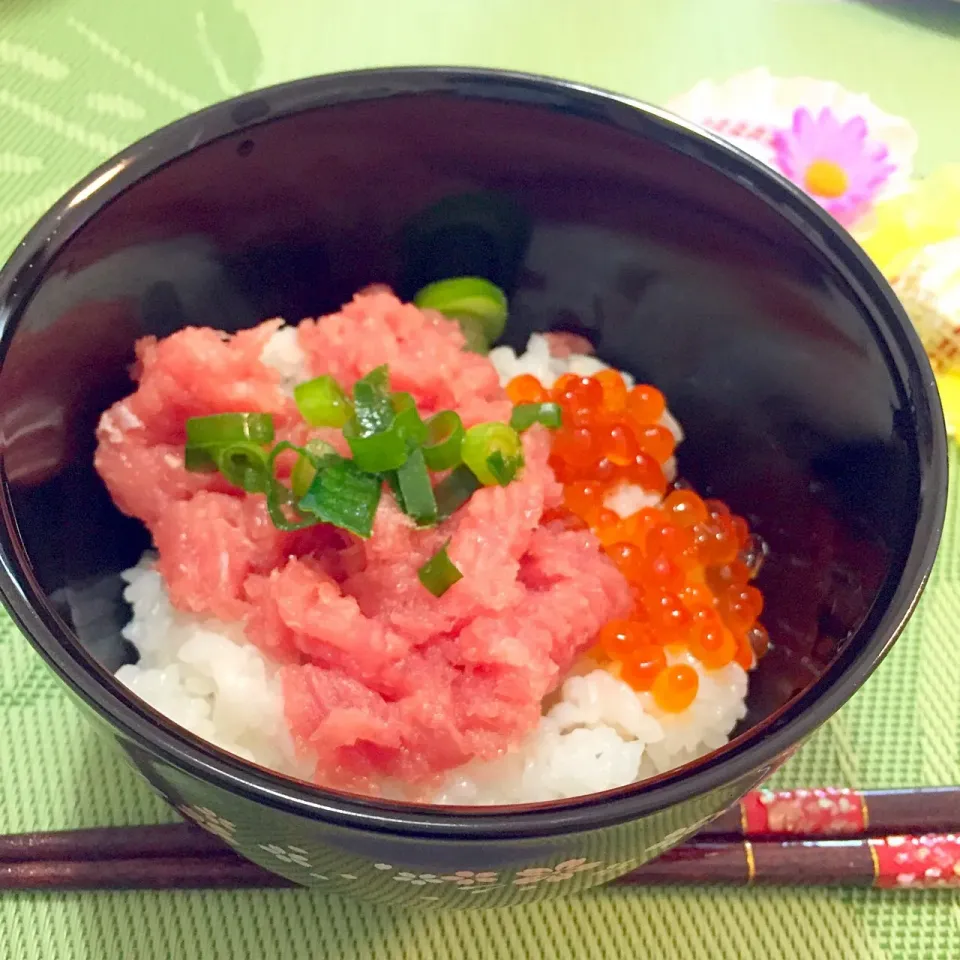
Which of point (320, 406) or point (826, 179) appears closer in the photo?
point (320, 406)

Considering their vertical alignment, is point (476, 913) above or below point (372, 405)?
below

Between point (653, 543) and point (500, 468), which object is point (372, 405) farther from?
point (653, 543)

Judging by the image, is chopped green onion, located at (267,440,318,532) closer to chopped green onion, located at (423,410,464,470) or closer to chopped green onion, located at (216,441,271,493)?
chopped green onion, located at (216,441,271,493)

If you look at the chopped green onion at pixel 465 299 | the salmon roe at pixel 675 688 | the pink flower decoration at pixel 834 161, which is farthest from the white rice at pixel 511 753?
the pink flower decoration at pixel 834 161

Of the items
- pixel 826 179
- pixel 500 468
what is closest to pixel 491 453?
pixel 500 468

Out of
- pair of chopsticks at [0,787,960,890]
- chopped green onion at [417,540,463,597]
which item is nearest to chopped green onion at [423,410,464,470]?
chopped green onion at [417,540,463,597]

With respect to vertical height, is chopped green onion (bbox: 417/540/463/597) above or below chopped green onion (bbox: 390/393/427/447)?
below
